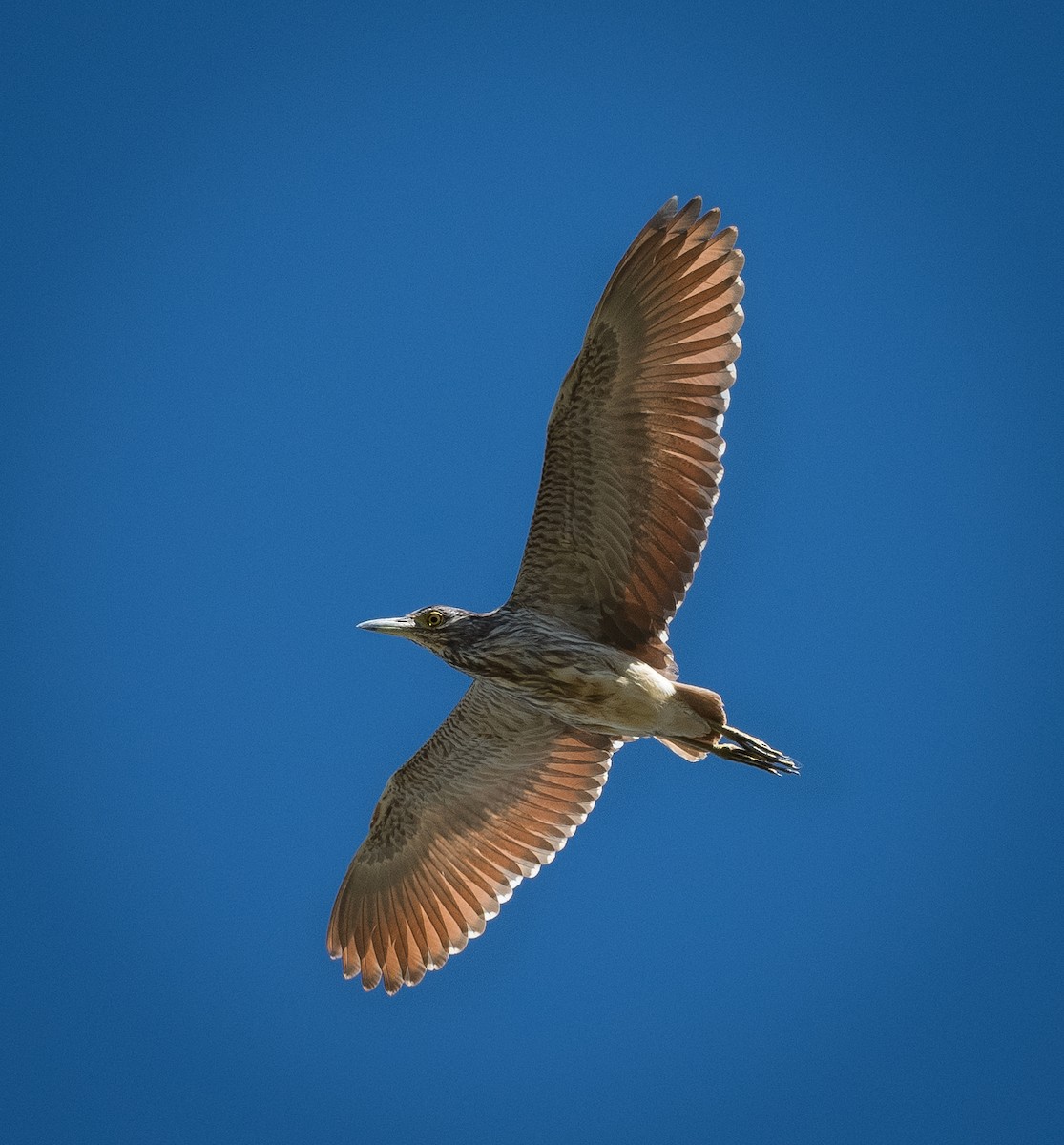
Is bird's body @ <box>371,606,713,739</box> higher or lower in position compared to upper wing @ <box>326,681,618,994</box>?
higher

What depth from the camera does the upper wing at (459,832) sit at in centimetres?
1066

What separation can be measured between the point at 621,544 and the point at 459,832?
10.0 feet

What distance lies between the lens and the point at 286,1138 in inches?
1092

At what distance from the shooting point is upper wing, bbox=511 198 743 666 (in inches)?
348

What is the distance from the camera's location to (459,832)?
10992 mm

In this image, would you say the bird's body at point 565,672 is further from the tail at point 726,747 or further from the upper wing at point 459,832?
the upper wing at point 459,832

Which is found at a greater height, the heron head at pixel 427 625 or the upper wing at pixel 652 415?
the upper wing at pixel 652 415

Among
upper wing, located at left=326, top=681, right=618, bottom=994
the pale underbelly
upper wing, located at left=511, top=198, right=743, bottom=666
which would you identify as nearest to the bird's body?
the pale underbelly

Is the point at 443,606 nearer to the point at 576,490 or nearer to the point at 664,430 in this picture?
the point at 576,490

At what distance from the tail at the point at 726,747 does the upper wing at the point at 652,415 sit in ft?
1.84

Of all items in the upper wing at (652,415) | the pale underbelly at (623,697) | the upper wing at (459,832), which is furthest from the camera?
the upper wing at (459,832)

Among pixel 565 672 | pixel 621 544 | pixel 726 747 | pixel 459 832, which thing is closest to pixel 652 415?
pixel 621 544

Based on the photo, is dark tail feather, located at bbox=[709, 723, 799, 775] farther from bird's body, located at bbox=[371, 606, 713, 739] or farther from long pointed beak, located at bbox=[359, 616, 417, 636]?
long pointed beak, located at bbox=[359, 616, 417, 636]

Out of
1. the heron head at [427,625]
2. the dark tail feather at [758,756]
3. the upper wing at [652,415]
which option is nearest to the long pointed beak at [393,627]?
the heron head at [427,625]
